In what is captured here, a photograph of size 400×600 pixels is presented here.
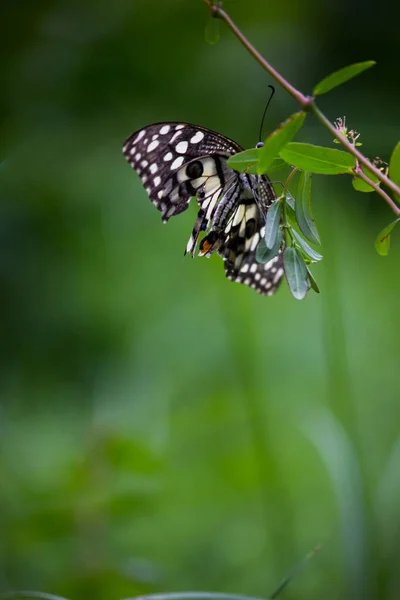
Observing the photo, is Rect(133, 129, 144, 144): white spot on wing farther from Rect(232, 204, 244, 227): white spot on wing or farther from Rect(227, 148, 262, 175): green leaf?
Rect(227, 148, 262, 175): green leaf

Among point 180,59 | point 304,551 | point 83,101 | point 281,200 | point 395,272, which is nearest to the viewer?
point 281,200

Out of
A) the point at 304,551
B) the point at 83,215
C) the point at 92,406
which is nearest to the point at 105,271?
the point at 83,215

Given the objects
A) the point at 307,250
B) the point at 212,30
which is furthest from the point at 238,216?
the point at 212,30

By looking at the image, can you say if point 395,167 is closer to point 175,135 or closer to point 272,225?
point 272,225

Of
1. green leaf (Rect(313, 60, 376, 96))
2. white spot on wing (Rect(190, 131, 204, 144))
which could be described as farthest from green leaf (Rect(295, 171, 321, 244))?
white spot on wing (Rect(190, 131, 204, 144))

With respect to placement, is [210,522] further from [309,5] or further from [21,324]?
[309,5]

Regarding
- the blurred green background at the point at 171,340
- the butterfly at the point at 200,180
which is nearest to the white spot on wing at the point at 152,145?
the butterfly at the point at 200,180
